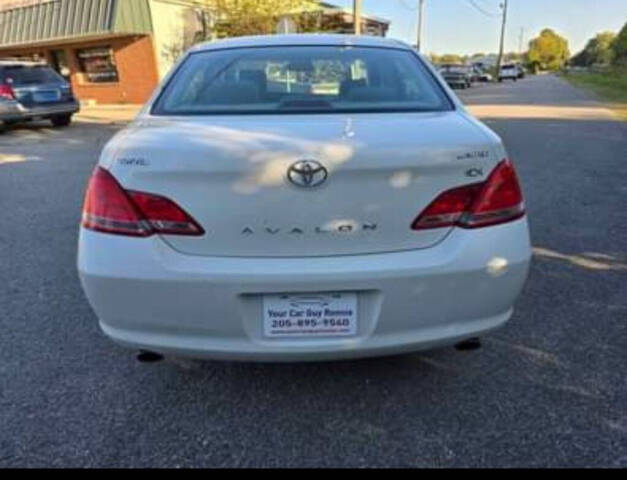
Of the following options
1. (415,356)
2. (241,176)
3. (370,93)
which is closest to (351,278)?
(241,176)

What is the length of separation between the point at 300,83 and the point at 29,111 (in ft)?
42.6

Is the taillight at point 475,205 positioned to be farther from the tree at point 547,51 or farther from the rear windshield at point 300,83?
the tree at point 547,51

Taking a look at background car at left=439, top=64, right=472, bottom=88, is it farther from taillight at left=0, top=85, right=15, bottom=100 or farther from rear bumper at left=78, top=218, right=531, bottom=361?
rear bumper at left=78, top=218, right=531, bottom=361

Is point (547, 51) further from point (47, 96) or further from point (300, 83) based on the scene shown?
point (300, 83)

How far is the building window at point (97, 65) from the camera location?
2394 cm

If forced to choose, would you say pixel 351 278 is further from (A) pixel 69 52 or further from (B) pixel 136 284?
(A) pixel 69 52

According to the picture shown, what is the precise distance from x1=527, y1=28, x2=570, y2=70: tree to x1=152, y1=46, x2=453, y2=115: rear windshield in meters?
117

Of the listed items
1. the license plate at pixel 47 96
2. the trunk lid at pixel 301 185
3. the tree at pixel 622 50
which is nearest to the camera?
the trunk lid at pixel 301 185

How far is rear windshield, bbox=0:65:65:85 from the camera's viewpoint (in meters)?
13.8

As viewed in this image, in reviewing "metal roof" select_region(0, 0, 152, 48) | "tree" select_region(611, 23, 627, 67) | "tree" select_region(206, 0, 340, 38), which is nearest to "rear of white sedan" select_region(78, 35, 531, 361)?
"metal roof" select_region(0, 0, 152, 48)

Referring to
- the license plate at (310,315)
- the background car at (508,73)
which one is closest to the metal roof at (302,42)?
the license plate at (310,315)

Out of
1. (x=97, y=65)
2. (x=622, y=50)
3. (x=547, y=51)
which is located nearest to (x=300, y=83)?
(x=97, y=65)

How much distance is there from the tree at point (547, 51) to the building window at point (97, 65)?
101m
